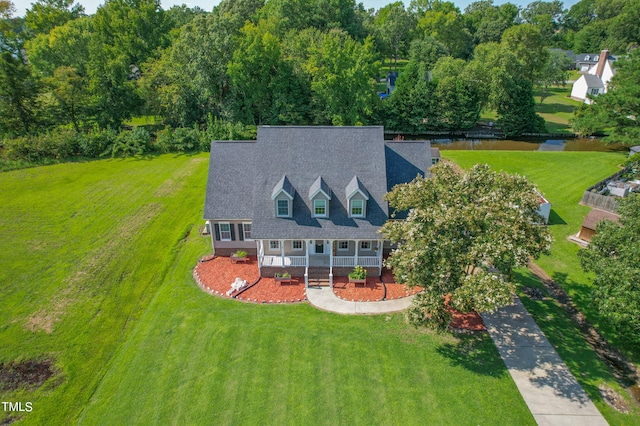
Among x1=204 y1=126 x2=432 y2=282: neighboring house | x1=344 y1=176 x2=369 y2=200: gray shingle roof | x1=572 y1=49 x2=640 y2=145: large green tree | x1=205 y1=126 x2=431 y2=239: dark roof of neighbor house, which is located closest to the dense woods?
x1=572 y1=49 x2=640 y2=145: large green tree

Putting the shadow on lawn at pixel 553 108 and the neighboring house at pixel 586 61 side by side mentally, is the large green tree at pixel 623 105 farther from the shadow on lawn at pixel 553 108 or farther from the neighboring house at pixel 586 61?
the neighboring house at pixel 586 61

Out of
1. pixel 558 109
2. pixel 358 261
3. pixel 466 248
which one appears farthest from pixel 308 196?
pixel 558 109

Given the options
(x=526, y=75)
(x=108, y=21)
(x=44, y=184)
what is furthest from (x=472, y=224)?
(x=108, y=21)

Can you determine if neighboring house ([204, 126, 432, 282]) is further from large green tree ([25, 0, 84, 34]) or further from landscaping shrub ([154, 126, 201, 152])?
large green tree ([25, 0, 84, 34])

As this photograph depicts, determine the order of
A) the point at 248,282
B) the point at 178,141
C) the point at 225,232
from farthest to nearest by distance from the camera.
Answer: the point at 178,141 → the point at 225,232 → the point at 248,282

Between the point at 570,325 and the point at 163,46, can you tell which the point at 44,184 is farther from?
the point at 570,325

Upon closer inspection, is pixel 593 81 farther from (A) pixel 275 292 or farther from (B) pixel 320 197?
(A) pixel 275 292
